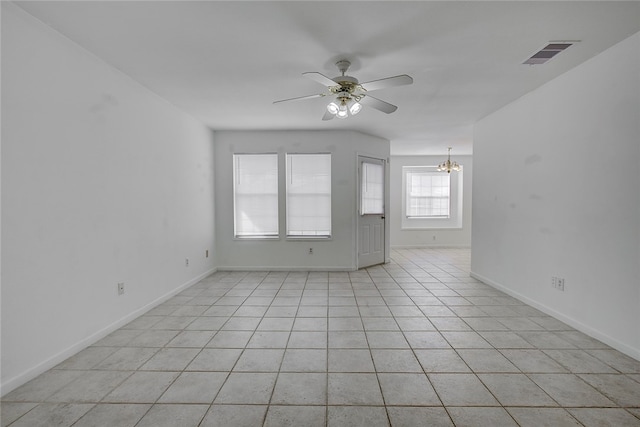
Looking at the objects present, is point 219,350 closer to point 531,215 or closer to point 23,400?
point 23,400

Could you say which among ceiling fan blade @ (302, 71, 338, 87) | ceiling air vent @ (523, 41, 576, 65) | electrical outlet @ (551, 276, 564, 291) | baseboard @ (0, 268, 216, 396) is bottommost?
baseboard @ (0, 268, 216, 396)

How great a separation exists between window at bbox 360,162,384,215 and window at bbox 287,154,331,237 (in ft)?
2.26

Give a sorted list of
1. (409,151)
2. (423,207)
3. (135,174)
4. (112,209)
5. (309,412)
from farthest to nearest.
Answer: (423,207), (409,151), (135,174), (112,209), (309,412)

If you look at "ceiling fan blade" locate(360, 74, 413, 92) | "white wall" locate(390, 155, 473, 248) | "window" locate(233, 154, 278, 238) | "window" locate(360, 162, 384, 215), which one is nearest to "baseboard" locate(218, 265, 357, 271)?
"window" locate(233, 154, 278, 238)

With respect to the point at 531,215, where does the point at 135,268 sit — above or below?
below

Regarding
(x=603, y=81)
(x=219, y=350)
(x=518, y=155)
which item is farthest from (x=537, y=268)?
(x=219, y=350)

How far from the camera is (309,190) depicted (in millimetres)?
5246

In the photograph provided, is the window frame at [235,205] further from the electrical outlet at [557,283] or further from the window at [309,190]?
the electrical outlet at [557,283]

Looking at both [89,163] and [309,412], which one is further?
[89,163]

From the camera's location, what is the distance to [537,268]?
3311 mm

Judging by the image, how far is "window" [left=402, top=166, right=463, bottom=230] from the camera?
812 centimetres

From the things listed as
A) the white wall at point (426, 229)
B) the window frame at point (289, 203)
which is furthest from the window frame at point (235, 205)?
the white wall at point (426, 229)

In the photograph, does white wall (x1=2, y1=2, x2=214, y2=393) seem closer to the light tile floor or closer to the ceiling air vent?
the light tile floor

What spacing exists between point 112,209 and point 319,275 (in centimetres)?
312
